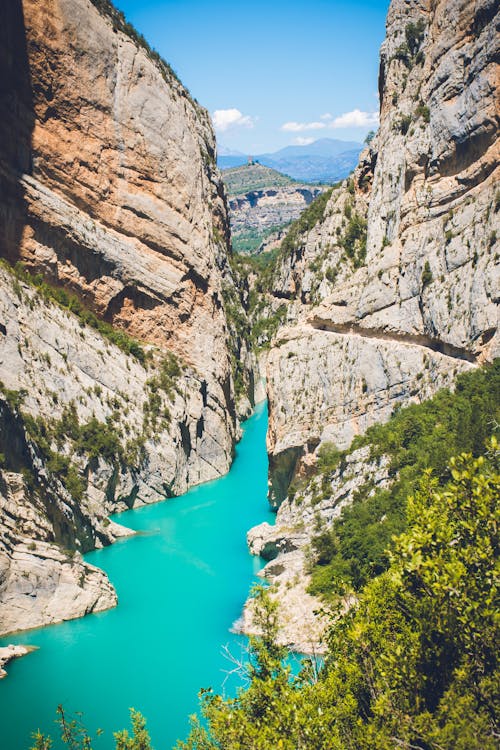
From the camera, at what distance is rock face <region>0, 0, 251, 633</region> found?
114 ft

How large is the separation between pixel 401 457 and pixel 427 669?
1678cm

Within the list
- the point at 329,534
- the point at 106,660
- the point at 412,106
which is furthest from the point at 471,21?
the point at 106,660

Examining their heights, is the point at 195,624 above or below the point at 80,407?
below

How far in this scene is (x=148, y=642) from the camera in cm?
2358

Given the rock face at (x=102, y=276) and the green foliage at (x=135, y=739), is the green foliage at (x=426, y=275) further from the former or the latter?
the green foliage at (x=135, y=739)

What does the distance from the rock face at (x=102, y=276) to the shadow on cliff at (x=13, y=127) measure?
78 mm

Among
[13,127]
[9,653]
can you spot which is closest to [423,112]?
[13,127]

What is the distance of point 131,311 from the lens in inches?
1742

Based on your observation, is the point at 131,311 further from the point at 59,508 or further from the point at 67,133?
the point at 59,508

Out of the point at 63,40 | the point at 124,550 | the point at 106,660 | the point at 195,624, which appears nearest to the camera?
the point at 106,660

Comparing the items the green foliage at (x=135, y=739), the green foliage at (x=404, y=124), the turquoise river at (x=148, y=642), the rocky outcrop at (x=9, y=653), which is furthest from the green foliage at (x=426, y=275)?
the green foliage at (x=135, y=739)

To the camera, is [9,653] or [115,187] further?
[115,187]

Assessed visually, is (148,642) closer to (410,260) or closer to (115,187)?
(410,260)

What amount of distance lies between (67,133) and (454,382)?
28683 millimetres
